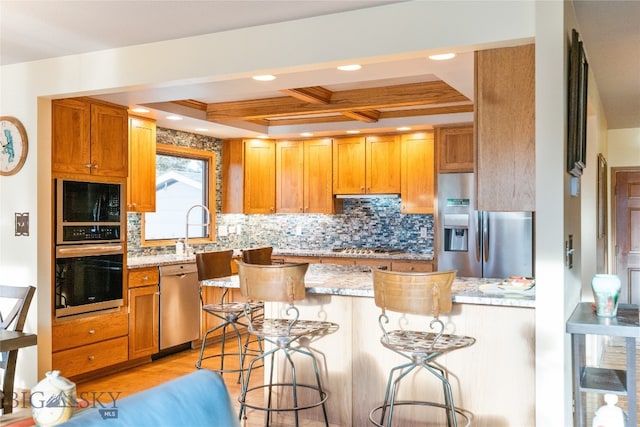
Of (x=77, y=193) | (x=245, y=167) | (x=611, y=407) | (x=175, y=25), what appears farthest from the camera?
(x=245, y=167)

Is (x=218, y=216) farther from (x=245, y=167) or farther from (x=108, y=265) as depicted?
(x=108, y=265)

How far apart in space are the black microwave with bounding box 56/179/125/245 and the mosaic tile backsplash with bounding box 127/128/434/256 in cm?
131

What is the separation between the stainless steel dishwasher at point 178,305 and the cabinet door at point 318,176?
185cm

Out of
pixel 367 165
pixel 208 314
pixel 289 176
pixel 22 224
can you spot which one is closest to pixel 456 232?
pixel 367 165

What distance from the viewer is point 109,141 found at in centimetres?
488

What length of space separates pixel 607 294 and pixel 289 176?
4627 mm

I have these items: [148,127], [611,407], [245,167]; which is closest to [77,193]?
[148,127]

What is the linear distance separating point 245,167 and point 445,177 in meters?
2.42

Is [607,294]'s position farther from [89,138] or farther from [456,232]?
[89,138]

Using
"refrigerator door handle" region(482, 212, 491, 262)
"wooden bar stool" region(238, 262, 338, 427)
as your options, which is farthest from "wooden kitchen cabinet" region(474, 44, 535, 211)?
"refrigerator door handle" region(482, 212, 491, 262)

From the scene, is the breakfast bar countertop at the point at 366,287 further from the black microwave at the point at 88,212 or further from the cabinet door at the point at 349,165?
the cabinet door at the point at 349,165

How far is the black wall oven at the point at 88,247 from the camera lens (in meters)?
4.41

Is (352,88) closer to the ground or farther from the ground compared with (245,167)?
farther from the ground

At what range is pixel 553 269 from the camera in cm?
271
